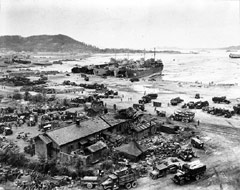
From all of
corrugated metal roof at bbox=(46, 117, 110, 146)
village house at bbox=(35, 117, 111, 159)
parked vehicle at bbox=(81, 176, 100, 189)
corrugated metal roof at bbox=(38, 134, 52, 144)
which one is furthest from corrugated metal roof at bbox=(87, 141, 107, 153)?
parked vehicle at bbox=(81, 176, 100, 189)

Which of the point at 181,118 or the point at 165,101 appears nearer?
the point at 181,118

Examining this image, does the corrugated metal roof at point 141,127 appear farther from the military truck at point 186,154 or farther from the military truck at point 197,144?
the military truck at point 186,154

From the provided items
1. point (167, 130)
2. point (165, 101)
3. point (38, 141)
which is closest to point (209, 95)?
point (165, 101)

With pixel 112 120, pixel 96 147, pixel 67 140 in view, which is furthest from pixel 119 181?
pixel 112 120

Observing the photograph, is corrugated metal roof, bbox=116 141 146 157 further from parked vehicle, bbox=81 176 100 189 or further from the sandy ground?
parked vehicle, bbox=81 176 100 189

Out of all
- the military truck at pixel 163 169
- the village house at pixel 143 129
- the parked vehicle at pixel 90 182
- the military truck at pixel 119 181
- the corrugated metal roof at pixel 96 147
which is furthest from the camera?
the village house at pixel 143 129

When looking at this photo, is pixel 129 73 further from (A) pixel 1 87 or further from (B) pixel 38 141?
(B) pixel 38 141

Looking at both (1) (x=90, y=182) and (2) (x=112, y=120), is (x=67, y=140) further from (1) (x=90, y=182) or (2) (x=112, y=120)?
(2) (x=112, y=120)

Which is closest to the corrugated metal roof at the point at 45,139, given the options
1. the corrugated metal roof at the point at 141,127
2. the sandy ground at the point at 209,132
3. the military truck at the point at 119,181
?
the sandy ground at the point at 209,132
